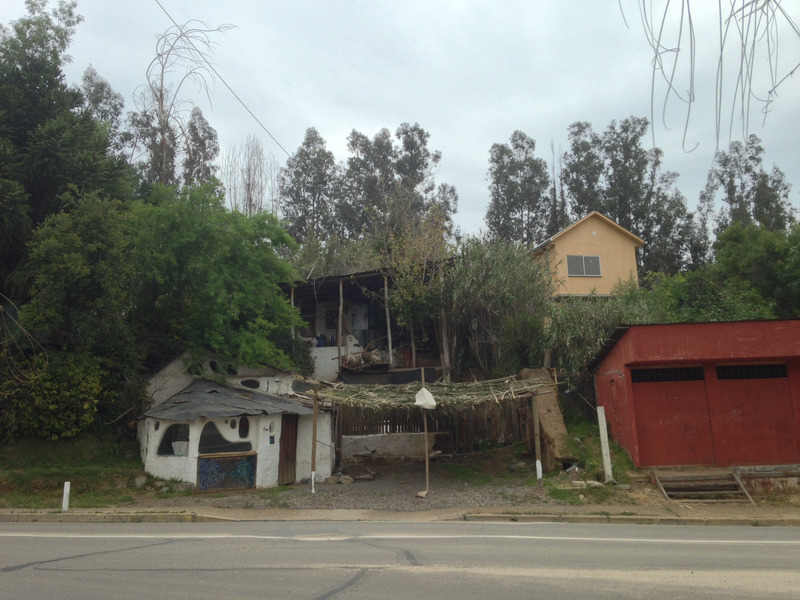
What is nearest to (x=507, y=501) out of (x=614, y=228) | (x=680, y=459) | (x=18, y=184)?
(x=680, y=459)

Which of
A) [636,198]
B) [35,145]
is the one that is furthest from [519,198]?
[35,145]

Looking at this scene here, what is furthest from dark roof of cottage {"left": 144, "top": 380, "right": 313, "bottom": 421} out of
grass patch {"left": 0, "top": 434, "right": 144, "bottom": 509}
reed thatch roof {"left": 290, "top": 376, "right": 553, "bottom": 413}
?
grass patch {"left": 0, "top": 434, "right": 144, "bottom": 509}

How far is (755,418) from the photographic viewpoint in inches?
635

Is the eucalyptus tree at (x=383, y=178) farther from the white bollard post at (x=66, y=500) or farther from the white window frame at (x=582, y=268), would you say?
the white bollard post at (x=66, y=500)

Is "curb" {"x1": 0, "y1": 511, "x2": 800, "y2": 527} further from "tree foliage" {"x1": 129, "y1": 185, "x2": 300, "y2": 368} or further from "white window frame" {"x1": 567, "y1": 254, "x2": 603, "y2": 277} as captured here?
"white window frame" {"x1": 567, "y1": 254, "x2": 603, "y2": 277}

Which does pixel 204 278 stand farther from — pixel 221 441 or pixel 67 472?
pixel 67 472

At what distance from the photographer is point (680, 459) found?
16.2 meters

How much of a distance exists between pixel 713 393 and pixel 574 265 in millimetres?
15820

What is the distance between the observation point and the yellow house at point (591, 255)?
31281 millimetres

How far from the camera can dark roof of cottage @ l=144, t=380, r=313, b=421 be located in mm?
17828

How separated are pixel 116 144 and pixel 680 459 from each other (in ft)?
114

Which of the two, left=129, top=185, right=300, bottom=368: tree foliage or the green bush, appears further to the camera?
left=129, top=185, right=300, bottom=368: tree foliage

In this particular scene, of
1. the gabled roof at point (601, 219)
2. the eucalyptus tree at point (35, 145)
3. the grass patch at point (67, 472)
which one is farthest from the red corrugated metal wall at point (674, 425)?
the eucalyptus tree at point (35, 145)

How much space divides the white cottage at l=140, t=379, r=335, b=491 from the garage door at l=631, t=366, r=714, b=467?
10044 millimetres
